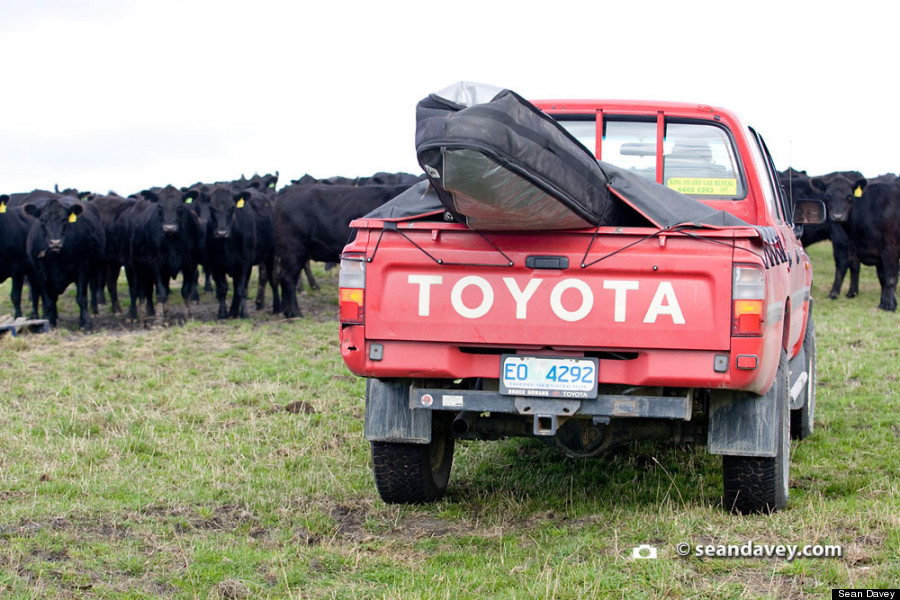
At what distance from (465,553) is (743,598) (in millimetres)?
1310

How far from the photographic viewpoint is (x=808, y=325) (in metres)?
7.94

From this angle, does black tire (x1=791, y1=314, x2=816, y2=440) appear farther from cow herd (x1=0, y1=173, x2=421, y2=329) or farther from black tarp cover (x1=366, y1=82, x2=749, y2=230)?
cow herd (x1=0, y1=173, x2=421, y2=329)

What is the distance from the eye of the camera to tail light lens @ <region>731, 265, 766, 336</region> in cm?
460

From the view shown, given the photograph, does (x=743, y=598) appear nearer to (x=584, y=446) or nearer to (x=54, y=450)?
(x=584, y=446)

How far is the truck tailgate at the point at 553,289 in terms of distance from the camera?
467cm

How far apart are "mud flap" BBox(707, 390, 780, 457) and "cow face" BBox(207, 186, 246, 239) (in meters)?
13.0

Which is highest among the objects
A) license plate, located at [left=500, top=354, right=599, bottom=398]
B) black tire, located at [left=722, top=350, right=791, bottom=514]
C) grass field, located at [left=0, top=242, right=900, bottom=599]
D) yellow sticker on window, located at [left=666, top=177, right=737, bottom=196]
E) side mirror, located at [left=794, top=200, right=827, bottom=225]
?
yellow sticker on window, located at [left=666, top=177, right=737, bottom=196]

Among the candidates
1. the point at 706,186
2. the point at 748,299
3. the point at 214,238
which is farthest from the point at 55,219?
the point at 748,299

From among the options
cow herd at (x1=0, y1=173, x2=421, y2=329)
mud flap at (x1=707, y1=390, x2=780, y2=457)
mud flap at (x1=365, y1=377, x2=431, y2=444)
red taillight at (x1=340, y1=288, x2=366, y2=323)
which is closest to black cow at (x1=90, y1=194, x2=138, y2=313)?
cow herd at (x1=0, y1=173, x2=421, y2=329)

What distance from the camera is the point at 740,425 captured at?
497 cm

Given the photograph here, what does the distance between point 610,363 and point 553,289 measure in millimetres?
440

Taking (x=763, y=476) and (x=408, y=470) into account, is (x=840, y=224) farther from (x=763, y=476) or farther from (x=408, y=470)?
(x=408, y=470)

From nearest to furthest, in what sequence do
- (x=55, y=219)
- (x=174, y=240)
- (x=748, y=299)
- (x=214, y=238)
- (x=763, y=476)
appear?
(x=748, y=299), (x=763, y=476), (x=55, y=219), (x=174, y=240), (x=214, y=238)

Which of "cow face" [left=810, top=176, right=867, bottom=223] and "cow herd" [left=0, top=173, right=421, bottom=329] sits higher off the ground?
"cow face" [left=810, top=176, right=867, bottom=223]
